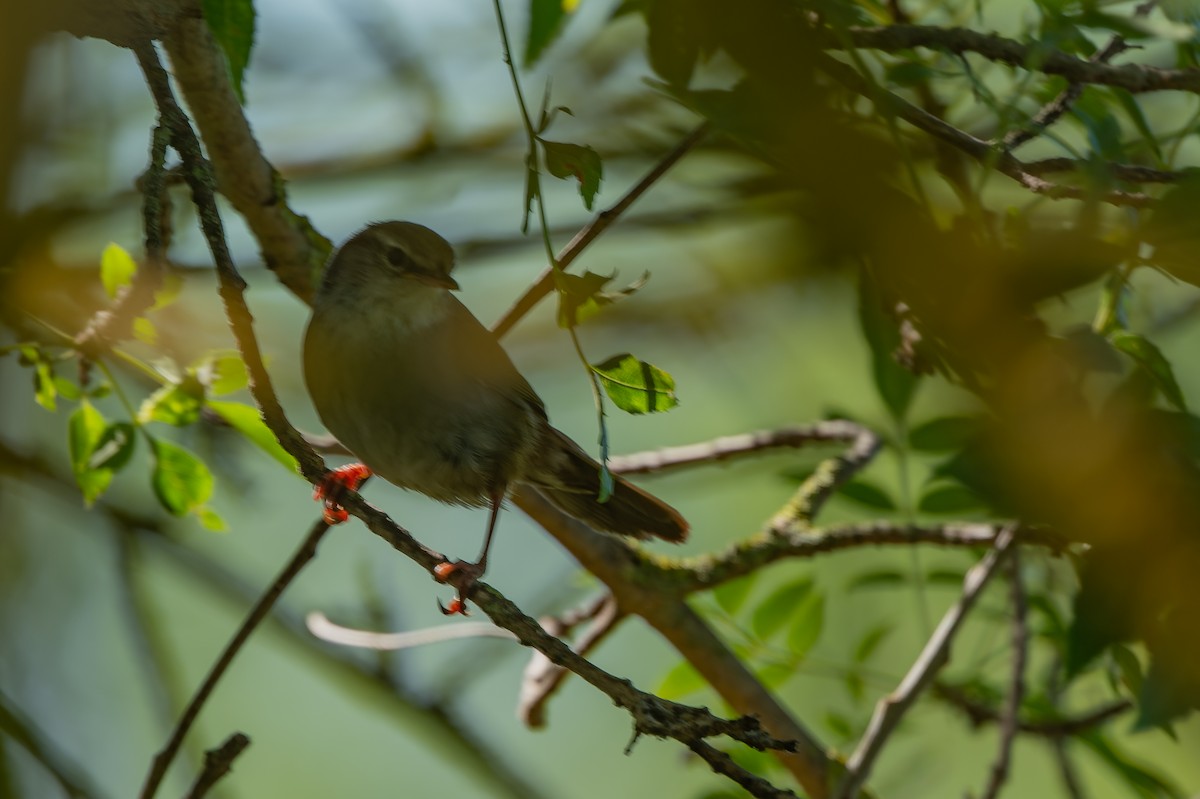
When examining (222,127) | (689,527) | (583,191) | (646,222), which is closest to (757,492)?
(646,222)

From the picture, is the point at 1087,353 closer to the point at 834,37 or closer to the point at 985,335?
the point at 985,335

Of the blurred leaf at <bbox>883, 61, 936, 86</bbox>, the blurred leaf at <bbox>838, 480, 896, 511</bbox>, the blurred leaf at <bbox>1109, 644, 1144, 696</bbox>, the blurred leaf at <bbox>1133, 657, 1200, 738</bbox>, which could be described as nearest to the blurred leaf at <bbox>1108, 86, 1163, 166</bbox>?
the blurred leaf at <bbox>883, 61, 936, 86</bbox>

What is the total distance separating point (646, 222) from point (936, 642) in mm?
2455

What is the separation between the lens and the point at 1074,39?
2357 mm

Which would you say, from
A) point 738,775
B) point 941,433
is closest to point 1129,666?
point 941,433

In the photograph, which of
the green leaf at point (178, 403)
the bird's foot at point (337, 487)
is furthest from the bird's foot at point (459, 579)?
the green leaf at point (178, 403)

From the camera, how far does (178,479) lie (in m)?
2.88

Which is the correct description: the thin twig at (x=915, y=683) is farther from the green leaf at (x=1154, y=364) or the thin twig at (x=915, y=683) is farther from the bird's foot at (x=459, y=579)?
the green leaf at (x=1154, y=364)

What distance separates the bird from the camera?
358 cm

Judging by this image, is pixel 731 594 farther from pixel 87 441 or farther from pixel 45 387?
pixel 45 387

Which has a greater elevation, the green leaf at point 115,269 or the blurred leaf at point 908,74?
the blurred leaf at point 908,74

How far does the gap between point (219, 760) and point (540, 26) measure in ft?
5.51

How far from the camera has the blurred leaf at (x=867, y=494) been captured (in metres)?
3.74

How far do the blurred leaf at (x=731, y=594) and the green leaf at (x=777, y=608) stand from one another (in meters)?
0.11
